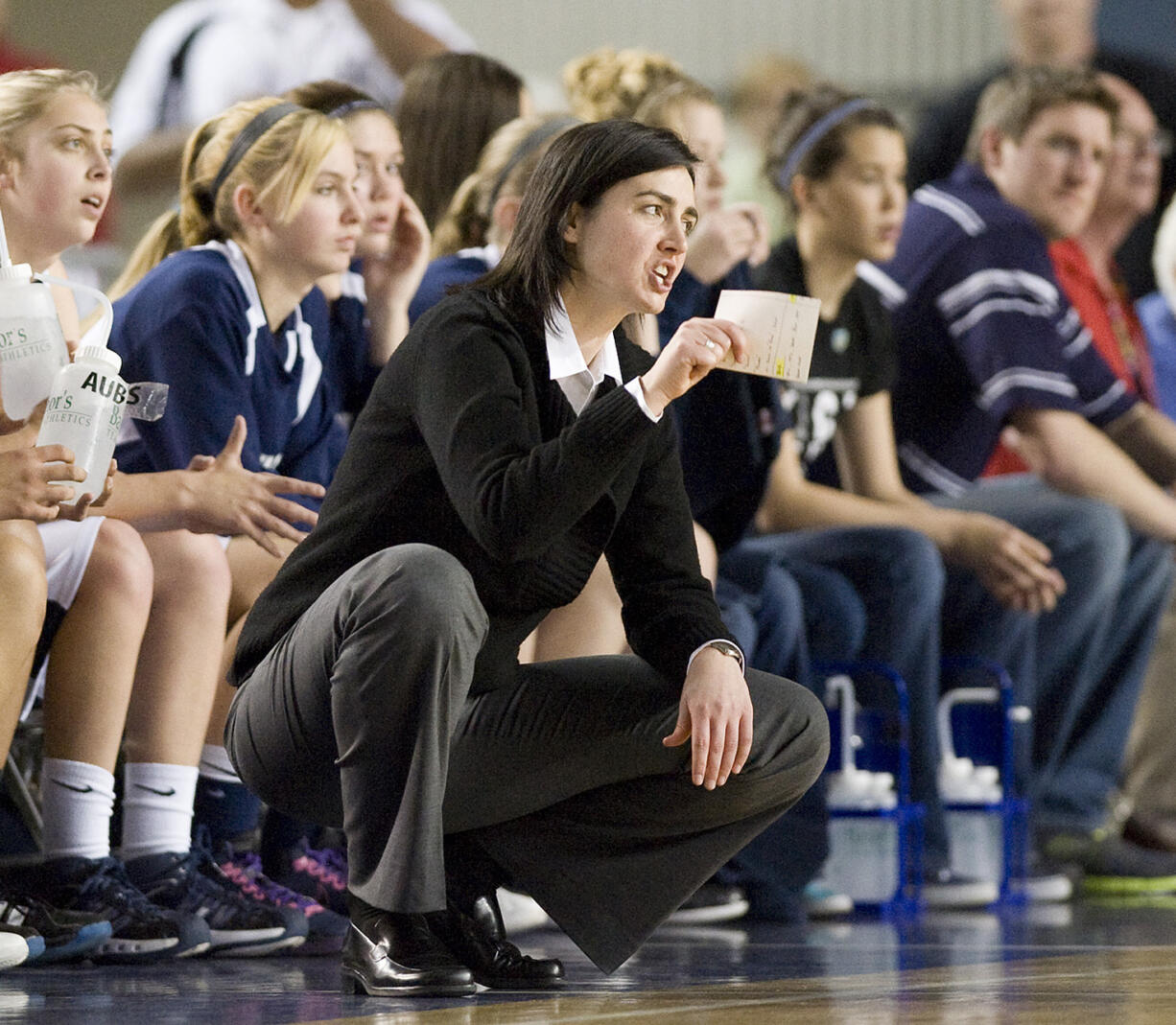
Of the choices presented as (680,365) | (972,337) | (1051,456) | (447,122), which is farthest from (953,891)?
(680,365)

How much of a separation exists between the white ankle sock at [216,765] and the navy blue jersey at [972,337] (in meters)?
1.88

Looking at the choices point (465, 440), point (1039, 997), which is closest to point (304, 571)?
point (465, 440)

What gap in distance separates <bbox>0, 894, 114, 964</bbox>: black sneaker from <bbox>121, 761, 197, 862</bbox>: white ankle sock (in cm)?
18

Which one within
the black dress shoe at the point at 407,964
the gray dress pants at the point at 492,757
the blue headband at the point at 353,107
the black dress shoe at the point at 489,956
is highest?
the blue headband at the point at 353,107

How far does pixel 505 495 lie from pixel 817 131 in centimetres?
199

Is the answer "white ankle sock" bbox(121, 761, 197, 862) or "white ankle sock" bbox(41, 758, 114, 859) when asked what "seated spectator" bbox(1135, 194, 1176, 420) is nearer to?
"white ankle sock" bbox(121, 761, 197, 862)

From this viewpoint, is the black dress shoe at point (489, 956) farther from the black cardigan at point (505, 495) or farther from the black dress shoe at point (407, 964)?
the black cardigan at point (505, 495)

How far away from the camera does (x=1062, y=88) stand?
4.17 meters

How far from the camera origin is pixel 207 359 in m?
2.62

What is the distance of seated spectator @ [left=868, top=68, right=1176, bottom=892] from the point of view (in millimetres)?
3875

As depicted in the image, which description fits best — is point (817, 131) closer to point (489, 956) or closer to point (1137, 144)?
point (1137, 144)

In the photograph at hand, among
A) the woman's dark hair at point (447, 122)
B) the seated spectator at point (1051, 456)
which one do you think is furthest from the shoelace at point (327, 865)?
the seated spectator at point (1051, 456)

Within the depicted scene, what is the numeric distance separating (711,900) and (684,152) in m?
1.35

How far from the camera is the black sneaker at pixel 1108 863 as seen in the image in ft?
12.6
